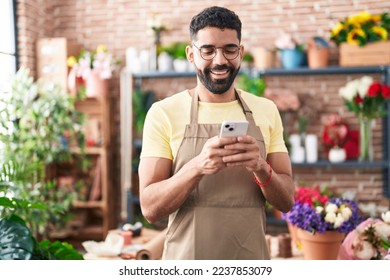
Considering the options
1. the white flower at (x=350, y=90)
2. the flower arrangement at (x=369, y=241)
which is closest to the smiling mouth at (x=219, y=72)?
the flower arrangement at (x=369, y=241)

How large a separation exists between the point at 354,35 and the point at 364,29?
0.10m

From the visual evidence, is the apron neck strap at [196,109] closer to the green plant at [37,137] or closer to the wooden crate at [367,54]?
the green plant at [37,137]

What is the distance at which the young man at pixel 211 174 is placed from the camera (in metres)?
1.43

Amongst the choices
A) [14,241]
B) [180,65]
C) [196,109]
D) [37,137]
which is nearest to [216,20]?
[196,109]

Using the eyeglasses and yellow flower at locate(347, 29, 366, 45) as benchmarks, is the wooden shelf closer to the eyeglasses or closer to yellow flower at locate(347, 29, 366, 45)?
yellow flower at locate(347, 29, 366, 45)

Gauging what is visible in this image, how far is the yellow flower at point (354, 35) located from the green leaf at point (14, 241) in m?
3.71

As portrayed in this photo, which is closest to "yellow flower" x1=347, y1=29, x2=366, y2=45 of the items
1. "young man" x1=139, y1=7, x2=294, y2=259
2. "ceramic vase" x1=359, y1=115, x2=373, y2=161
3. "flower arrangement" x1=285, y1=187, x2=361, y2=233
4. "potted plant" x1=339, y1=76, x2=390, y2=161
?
"potted plant" x1=339, y1=76, x2=390, y2=161

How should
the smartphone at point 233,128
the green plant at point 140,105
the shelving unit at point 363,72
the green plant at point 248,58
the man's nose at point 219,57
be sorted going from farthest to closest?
the green plant at point 140,105, the green plant at point 248,58, the shelving unit at point 363,72, the man's nose at point 219,57, the smartphone at point 233,128

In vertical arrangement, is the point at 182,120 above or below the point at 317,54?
below

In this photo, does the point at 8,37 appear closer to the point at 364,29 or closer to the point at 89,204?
the point at 89,204

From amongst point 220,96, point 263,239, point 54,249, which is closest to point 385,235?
point 263,239

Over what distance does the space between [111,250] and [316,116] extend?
327 cm

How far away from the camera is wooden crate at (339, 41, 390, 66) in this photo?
4602 mm

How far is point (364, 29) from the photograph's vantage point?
4602mm
